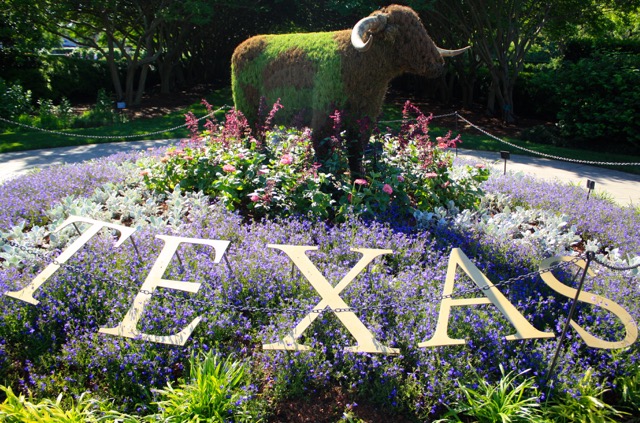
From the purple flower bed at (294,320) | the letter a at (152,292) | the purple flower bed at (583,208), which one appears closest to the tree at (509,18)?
the purple flower bed at (583,208)

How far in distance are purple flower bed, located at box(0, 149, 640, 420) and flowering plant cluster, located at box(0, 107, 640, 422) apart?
0.01 metres

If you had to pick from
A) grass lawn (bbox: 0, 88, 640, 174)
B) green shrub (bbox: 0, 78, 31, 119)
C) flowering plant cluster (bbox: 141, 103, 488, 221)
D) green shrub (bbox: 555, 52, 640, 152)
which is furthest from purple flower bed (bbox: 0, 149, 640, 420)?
green shrub (bbox: 0, 78, 31, 119)

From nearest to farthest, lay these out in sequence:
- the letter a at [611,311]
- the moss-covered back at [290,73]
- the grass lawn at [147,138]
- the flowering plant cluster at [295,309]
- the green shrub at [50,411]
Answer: the green shrub at [50,411], the flowering plant cluster at [295,309], the letter a at [611,311], the moss-covered back at [290,73], the grass lawn at [147,138]

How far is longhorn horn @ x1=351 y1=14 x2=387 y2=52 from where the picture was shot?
553 centimetres

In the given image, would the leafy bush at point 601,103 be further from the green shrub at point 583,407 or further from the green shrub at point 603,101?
the green shrub at point 583,407

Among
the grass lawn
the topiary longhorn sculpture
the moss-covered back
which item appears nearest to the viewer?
the topiary longhorn sculpture

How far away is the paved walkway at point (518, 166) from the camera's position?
28.3 feet

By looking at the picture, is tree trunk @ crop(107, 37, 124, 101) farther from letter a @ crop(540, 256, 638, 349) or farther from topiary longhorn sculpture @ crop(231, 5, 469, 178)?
letter a @ crop(540, 256, 638, 349)

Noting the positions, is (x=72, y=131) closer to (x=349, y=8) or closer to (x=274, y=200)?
(x=349, y=8)

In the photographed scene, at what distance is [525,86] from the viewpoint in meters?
17.6

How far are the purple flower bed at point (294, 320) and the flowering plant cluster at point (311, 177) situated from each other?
552mm

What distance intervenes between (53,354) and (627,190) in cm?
888

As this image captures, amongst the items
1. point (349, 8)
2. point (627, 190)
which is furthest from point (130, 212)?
point (349, 8)

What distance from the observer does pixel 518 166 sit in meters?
10.2
